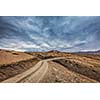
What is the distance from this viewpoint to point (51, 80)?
250 cm

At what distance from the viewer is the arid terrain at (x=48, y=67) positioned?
Answer: 98.3 inches

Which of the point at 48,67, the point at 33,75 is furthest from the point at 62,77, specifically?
the point at 33,75

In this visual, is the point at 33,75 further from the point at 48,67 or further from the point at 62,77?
the point at 62,77

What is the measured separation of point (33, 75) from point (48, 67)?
179 mm

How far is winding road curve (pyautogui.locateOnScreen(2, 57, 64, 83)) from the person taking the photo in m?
2.50

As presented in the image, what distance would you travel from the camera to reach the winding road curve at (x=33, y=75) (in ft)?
8.19

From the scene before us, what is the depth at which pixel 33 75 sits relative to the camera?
2.51 meters

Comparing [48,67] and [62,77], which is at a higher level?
[48,67]

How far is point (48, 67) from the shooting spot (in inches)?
99.2
